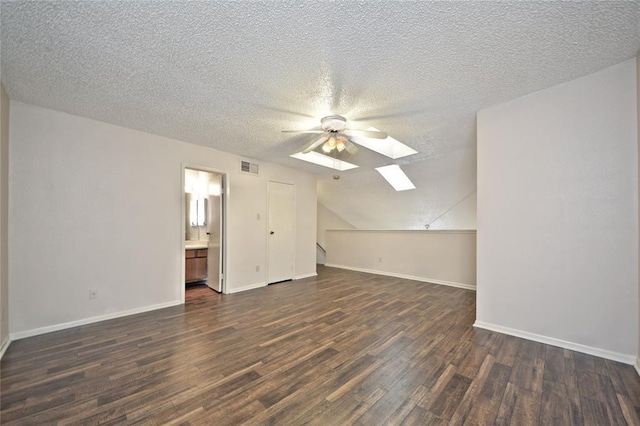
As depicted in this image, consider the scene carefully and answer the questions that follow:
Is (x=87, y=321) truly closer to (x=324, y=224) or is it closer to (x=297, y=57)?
(x=297, y=57)

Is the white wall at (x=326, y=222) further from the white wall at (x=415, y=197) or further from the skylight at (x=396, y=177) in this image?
the skylight at (x=396, y=177)

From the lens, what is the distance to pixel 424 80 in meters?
2.21

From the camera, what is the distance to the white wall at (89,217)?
2609mm

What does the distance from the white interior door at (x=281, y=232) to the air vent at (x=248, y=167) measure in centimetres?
44

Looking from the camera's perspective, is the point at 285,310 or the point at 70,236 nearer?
the point at 70,236

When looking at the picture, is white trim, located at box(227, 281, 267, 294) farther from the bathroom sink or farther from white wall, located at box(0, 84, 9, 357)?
white wall, located at box(0, 84, 9, 357)

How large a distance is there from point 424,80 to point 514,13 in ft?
2.42

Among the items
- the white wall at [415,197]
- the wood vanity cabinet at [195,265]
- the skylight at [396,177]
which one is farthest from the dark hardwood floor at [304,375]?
the skylight at [396,177]

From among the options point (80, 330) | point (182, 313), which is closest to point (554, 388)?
point (182, 313)

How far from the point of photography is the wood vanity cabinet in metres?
4.65

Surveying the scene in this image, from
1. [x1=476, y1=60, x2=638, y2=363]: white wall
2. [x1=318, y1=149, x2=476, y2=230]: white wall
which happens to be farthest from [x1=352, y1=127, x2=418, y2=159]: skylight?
[x1=476, y1=60, x2=638, y2=363]: white wall

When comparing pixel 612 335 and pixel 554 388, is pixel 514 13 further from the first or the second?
pixel 612 335

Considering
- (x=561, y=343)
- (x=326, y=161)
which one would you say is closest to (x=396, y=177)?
(x=326, y=161)

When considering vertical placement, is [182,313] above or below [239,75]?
below
